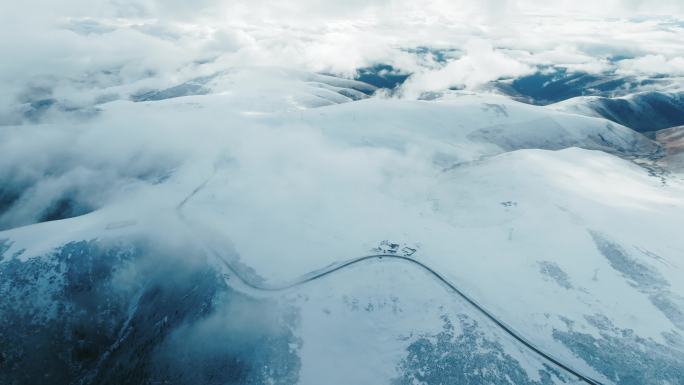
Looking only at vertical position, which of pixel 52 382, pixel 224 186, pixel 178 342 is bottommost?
pixel 52 382

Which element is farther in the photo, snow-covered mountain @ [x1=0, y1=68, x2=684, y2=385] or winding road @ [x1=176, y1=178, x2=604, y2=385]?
snow-covered mountain @ [x1=0, y1=68, x2=684, y2=385]

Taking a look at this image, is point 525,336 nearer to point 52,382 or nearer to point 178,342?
point 178,342

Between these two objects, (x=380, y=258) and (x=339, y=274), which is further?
(x=380, y=258)

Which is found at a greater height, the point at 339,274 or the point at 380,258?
the point at 380,258

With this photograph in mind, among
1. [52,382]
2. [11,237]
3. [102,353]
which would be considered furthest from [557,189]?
[11,237]

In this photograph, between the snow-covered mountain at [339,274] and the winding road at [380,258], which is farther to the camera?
the snow-covered mountain at [339,274]

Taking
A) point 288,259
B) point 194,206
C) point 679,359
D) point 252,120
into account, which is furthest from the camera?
point 252,120

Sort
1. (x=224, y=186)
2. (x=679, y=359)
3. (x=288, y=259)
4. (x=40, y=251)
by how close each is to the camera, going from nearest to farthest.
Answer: (x=679, y=359)
(x=288, y=259)
(x=40, y=251)
(x=224, y=186)

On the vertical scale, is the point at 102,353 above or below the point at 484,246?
below
